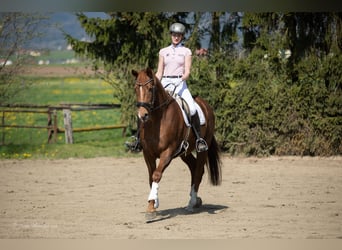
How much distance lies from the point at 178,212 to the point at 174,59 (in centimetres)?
187

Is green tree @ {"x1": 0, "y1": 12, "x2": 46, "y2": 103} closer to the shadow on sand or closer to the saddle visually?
the saddle

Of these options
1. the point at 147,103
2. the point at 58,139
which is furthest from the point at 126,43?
the point at 147,103

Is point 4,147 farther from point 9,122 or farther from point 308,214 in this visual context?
point 308,214

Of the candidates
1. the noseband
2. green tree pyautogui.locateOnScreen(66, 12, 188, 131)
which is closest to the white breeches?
the noseband

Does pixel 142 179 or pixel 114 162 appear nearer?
pixel 142 179

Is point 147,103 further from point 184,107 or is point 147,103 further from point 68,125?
point 68,125

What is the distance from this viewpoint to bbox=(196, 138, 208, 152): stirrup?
8016mm

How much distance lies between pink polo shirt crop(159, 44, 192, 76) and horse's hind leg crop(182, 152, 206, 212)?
1.22 metres

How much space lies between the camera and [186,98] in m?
7.95

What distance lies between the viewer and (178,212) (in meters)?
8.08
